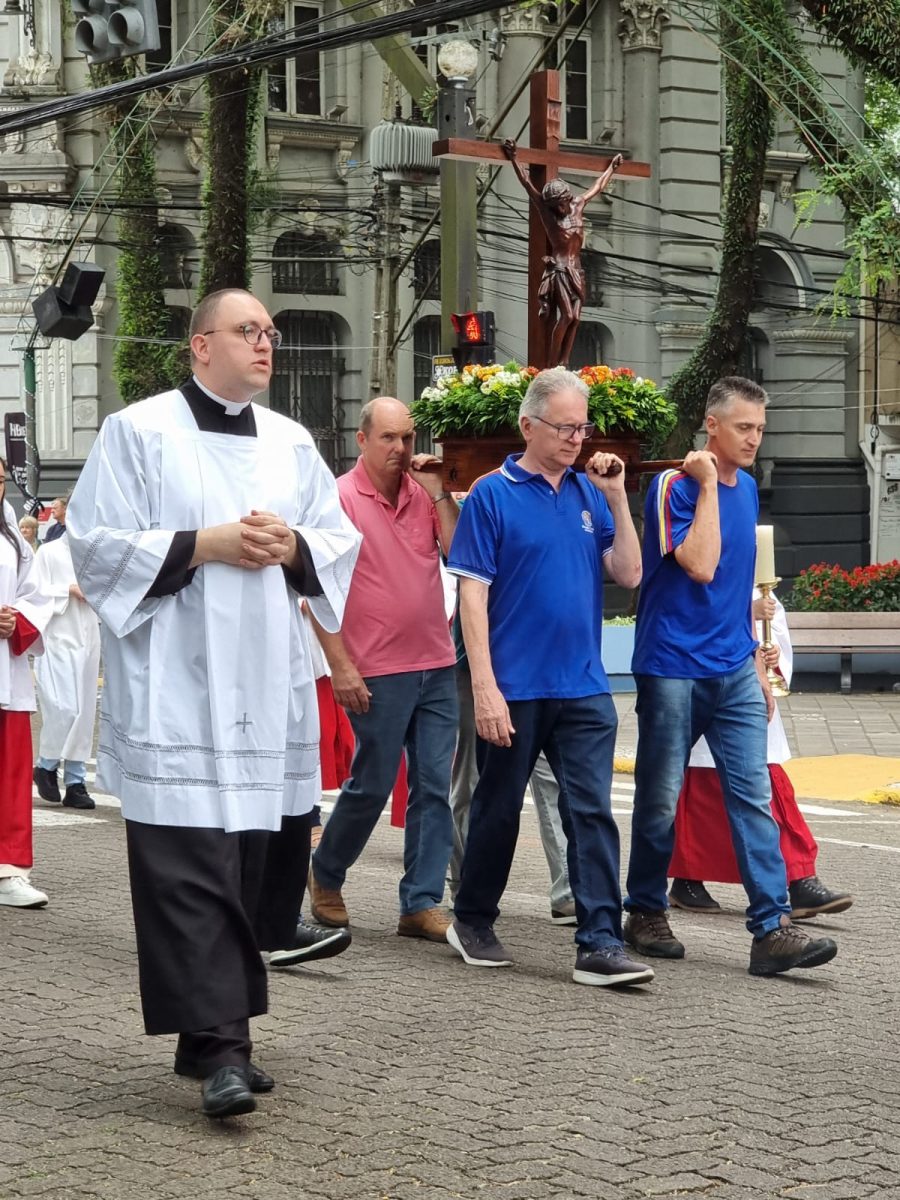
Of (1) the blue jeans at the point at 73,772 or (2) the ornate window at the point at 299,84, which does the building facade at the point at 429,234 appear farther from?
(1) the blue jeans at the point at 73,772

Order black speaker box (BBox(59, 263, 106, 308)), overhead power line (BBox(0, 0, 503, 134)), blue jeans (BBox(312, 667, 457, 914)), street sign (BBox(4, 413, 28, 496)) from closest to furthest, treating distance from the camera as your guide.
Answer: blue jeans (BBox(312, 667, 457, 914)) < overhead power line (BBox(0, 0, 503, 134)) < black speaker box (BBox(59, 263, 106, 308)) < street sign (BBox(4, 413, 28, 496))

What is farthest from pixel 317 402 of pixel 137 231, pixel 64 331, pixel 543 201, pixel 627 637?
pixel 543 201

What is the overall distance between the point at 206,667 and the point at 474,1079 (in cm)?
139

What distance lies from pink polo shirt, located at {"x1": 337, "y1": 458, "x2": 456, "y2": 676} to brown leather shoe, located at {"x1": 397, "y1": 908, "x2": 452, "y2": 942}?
38.0 inches

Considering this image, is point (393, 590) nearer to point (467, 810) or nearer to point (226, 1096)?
point (467, 810)

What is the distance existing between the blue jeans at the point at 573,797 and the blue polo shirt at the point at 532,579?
9cm

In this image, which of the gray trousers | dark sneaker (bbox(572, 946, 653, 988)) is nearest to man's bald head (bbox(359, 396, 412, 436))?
the gray trousers

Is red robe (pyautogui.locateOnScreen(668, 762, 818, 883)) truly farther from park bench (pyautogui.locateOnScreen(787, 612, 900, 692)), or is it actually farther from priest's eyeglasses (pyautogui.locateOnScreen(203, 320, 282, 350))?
park bench (pyautogui.locateOnScreen(787, 612, 900, 692))

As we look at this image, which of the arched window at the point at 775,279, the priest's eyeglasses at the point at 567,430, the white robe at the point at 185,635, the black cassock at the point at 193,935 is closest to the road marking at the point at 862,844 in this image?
the priest's eyeglasses at the point at 567,430

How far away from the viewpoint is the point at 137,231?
28.5 m

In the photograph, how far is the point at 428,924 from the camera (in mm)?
7668

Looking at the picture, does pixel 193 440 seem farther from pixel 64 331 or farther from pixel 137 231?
pixel 137 231

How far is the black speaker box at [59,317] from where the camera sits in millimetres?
17953

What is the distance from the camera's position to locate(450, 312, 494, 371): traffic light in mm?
14992
